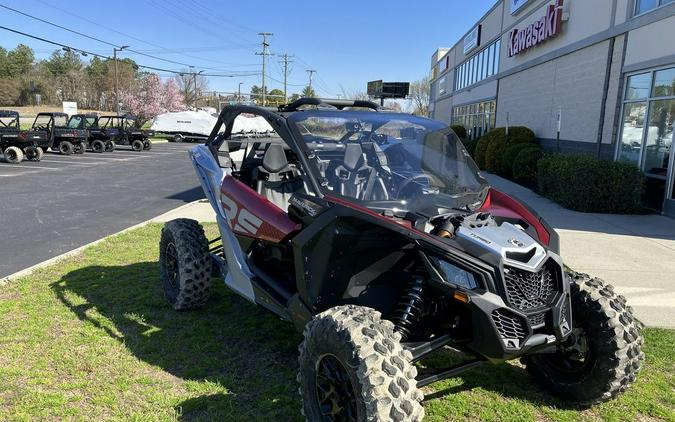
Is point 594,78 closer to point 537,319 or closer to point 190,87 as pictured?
point 537,319

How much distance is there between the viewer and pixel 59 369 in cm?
360

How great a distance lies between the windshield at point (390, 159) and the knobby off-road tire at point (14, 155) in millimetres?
19177

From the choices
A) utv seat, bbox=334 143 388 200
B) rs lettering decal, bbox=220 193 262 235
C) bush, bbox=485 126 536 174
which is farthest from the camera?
bush, bbox=485 126 536 174

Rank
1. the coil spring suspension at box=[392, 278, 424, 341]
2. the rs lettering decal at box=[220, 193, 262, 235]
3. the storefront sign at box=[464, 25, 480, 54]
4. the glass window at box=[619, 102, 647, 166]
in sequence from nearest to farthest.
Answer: the coil spring suspension at box=[392, 278, 424, 341] < the rs lettering decal at box=[220, 193, 262, 235] < the glass window at box=[619, 102, 647, 166] < the storefront sign at box=[464, 25, 480, 54]

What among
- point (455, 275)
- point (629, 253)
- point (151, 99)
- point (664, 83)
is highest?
point (151, 99)

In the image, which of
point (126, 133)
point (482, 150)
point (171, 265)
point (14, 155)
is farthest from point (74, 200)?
point (126, 133)

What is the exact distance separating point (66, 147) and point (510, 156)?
18631 millimetres

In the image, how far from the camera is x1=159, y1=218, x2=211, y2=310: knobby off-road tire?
4480mm

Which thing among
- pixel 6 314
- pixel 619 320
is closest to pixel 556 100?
pixel 619 320

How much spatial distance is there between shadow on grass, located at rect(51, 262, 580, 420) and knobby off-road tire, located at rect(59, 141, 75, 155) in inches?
777

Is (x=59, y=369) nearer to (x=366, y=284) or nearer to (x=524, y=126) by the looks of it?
Result: (x=366, y=284)

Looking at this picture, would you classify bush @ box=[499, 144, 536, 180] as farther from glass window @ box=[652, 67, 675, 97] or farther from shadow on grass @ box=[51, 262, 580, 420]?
shadow on grass @ box=[51, 262, 580, 420]

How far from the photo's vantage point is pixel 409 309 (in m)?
2.79

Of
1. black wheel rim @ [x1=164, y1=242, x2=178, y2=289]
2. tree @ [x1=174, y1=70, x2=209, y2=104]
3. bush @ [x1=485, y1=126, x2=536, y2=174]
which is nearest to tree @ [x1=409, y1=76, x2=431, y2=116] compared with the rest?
tree @ [x1=174, y1=70, x2=209, y2=104]
